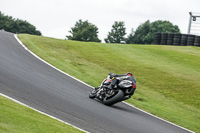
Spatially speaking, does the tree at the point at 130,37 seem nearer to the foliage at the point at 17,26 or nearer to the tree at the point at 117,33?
the tree at the point at 117,33

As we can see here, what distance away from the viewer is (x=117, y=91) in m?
Answer: 12.8

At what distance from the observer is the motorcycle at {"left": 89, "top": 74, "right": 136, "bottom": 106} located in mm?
12662

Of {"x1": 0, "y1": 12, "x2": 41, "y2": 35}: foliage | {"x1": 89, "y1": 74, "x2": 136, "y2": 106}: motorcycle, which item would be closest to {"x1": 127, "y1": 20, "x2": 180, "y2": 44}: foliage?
{"x1": 0, "y1": 12, "x2": 41, "y2": 35}: foliage

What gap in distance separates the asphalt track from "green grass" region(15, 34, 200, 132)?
147 centimetres

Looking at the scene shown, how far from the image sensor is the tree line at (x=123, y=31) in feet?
345

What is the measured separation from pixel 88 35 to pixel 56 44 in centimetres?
7963

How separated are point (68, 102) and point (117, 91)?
2.05 m

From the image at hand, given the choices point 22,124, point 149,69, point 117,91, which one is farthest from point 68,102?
point 149,69

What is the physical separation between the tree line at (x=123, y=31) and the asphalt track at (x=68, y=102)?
8663 centimetres

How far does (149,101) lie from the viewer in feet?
50.7

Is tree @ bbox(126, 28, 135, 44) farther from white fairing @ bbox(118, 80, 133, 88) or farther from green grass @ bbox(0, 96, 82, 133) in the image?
green grass @ bbox(0, 96, 82, 133)

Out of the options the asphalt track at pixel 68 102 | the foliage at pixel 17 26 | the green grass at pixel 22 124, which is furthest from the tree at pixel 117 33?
the green grass at pixel 22 124

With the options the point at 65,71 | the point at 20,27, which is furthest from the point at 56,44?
Result: the point at 20,27

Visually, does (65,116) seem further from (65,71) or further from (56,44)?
(56,44)
